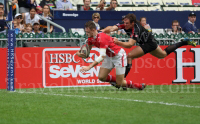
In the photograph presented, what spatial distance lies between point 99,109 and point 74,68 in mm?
5262

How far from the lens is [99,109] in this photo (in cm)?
747

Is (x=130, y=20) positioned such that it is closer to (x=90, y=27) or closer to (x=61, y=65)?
(x=90, y=27)

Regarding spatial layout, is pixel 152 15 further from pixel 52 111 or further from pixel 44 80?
pixel 52 111

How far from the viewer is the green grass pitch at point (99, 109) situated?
630 centimetres

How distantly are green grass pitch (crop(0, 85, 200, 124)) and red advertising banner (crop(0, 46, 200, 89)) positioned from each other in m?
2.59

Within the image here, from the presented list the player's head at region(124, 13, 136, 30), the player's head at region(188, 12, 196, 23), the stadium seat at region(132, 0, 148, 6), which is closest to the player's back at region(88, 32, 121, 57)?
the player's head at region(124, 13, 136, 30)

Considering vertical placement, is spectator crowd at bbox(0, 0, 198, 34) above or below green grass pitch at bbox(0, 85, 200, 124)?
above

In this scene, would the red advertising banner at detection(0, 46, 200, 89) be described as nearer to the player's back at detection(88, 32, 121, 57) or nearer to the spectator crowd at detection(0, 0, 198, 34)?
the spectator crowd at detection(0, 0, 198, 34)

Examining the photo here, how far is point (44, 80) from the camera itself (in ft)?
41.0

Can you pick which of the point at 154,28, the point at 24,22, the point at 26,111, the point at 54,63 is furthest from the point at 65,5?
the point at 26,111

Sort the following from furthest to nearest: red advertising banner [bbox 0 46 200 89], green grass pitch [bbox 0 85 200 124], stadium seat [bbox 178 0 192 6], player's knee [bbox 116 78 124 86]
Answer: stadium seat [bbox 178 0 192 6] < red advertising banner [bbox 0 46 200 89] < player's knee [bbox 116 78 124 86] < green grass pitch [bbox 0 85 200 124]

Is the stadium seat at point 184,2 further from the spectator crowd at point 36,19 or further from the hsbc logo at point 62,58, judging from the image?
the hsbc logo at point 62,58

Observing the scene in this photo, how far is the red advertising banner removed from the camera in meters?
12.4

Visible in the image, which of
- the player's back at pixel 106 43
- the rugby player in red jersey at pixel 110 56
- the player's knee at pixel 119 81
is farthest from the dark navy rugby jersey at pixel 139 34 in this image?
the player's knee at pixel 119 81
